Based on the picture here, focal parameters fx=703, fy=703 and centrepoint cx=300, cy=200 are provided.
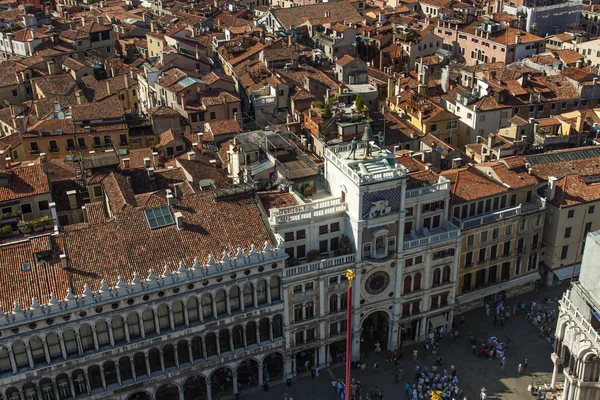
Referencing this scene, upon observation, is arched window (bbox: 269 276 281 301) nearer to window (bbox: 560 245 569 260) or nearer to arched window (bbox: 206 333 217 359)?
arched window (bbox: 206 333 217 359)

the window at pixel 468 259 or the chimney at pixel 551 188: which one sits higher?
the chimney at pixel 551 188

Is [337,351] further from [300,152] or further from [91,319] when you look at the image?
[91,319]

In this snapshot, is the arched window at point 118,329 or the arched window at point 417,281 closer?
the arched window at point 118,329

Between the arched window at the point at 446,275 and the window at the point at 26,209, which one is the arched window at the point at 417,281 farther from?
the window at the point at 26,209

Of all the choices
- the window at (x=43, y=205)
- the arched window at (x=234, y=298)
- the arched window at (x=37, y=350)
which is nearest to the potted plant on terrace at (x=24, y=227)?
the window at (x=43, y=205)

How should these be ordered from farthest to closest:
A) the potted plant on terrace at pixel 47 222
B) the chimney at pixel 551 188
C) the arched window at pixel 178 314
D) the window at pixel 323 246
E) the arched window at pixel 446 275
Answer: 1. the chimney at pixel 551 188
2. the arched window at pixel 446 275
3. the window at pixel 323 246
4. the potted plant on terrace at pixel 47 222
5. the arched window at pixel 178 314

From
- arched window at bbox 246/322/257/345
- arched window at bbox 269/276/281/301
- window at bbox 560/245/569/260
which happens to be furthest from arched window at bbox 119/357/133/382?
window at bbox 560/245/569/260
